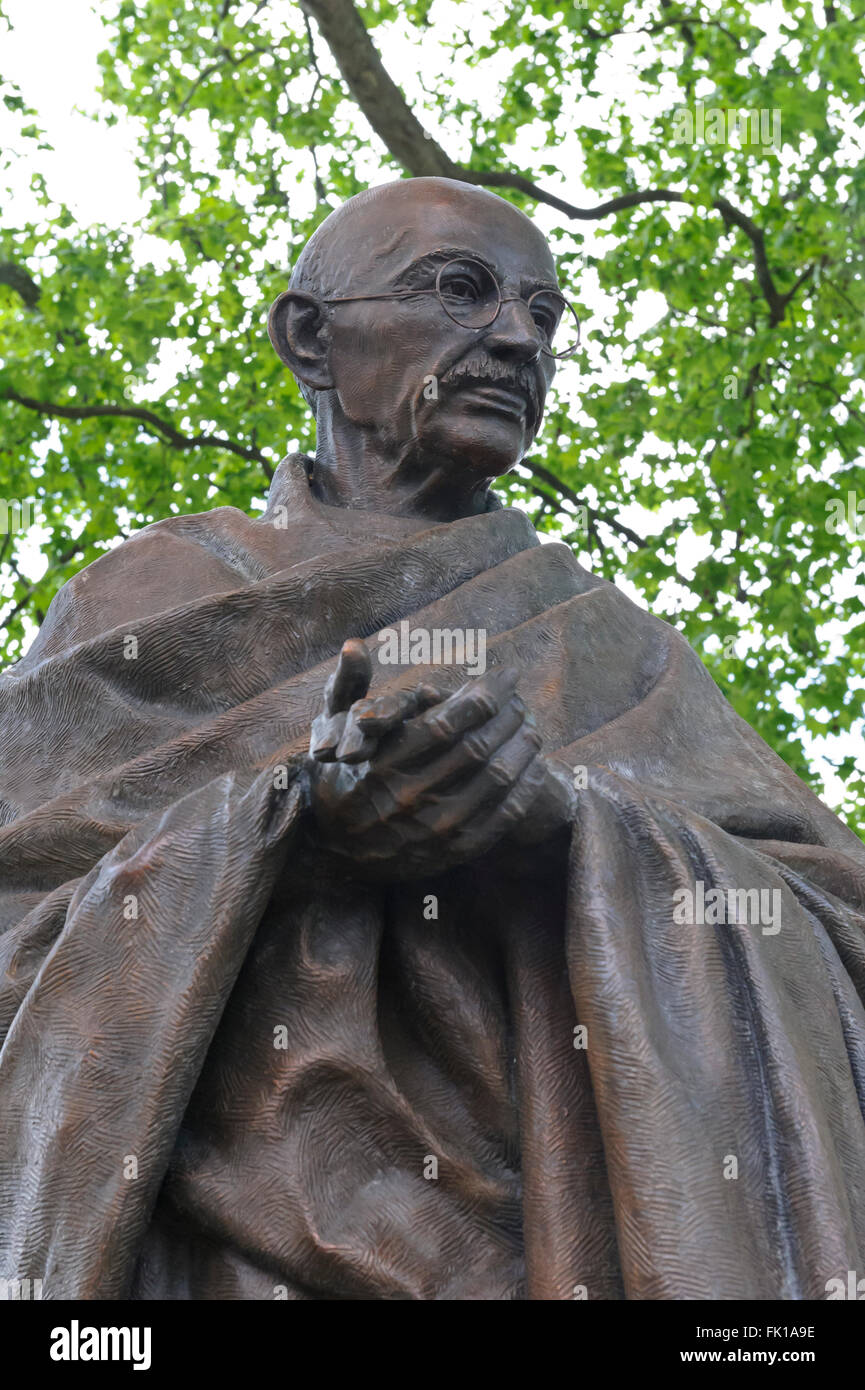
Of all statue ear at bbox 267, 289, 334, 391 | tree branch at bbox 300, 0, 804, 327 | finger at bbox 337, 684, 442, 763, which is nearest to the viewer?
finger at bbox 337, 684, 442, 763

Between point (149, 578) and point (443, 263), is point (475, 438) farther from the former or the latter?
point (149, 578)

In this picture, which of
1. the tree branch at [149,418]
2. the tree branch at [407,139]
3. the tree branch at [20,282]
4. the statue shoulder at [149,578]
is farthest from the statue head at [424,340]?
the tree branch at [20,282]

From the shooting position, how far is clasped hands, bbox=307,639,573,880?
359 centimetres

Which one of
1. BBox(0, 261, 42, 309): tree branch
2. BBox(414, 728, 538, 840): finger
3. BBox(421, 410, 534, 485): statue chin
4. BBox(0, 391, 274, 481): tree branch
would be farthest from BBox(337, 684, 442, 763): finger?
BBox(0, 261, 42, 309): tree branch

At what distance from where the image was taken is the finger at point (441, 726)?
3.57 metres

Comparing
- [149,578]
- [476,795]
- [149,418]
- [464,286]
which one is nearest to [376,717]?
[476,795]

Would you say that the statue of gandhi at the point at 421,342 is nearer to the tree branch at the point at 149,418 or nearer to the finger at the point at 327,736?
the finger at the point at 327,736

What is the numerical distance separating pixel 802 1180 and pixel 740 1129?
127 millimetres

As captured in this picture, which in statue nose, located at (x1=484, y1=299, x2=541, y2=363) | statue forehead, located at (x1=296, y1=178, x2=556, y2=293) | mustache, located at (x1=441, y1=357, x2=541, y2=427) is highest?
statue forehead, located at (x1=296, y1=178, x2=556, y2=293)

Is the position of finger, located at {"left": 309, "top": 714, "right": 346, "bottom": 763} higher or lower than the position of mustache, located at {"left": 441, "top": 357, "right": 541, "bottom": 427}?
lower

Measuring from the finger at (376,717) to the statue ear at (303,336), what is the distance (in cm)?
180

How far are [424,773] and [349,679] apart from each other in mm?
193

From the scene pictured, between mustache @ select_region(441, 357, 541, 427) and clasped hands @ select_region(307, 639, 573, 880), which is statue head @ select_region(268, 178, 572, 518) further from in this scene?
clasped hands @ select_region(307, 639, 573, 880)
